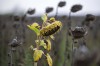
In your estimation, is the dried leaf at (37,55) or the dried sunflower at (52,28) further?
the dried leaf at (37,55)

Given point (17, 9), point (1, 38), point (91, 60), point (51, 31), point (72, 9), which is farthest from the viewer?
point (17, 9)

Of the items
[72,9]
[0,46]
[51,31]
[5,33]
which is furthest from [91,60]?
[5,33]

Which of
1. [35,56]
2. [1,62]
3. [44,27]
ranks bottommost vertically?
[1,62]

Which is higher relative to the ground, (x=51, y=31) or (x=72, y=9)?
(x=72, y=9)

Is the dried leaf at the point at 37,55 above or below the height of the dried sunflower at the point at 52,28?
below

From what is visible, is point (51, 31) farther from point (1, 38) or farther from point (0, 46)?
point (1, 38)

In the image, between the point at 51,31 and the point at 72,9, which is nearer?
the point at 51,31

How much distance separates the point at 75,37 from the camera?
4.91 ft

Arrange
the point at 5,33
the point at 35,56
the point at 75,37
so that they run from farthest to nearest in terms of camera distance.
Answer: the point at 5,33, the point at 75,37, the point at 35,56

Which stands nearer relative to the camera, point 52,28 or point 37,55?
point 52,28

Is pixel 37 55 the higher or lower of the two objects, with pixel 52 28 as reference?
lower

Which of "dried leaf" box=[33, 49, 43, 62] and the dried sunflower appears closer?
the dried sunflower

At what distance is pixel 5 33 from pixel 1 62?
5.40ft

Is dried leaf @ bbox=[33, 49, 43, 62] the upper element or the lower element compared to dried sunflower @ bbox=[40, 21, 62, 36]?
lower
